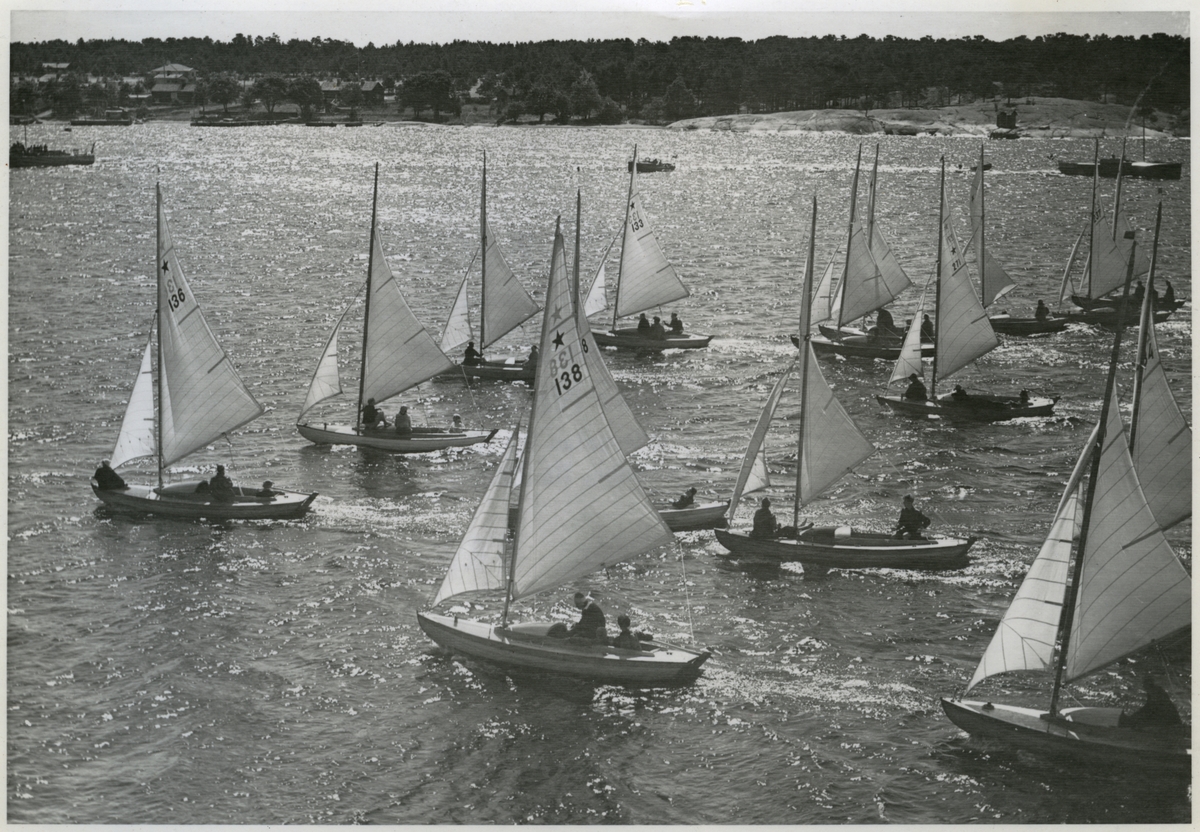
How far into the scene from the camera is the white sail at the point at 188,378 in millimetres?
33750

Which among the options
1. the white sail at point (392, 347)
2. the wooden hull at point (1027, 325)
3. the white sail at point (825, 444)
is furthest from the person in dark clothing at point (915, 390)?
the white sail at point (392, 347)

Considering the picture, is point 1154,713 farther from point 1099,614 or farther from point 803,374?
point 803,374

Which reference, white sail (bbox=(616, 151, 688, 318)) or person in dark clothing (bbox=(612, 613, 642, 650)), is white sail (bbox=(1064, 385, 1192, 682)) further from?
white sail (bbox=(616, 151, 688, 318))

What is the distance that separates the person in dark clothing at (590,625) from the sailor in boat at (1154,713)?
28.5ft

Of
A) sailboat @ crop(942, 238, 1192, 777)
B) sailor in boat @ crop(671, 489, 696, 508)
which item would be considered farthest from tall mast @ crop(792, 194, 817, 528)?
sailboat @ crop(942, 238, 1192, 777)

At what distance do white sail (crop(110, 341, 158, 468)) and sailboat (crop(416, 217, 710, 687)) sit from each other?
9626 millimetres

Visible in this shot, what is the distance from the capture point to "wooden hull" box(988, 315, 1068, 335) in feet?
168

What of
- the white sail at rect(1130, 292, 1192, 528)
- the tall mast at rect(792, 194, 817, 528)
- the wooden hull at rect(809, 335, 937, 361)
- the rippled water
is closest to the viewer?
the rippled water

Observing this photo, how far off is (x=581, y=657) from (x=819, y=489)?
863cm

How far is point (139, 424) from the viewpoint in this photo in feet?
113

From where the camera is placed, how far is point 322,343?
165ft

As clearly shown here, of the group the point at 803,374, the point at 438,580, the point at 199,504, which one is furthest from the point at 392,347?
the point at 803,374

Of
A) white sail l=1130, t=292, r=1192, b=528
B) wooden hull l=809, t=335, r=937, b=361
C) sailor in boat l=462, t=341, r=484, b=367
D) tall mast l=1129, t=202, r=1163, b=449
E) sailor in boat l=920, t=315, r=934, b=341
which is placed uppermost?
tall mast l=1129, t=202, r=1163, b=449

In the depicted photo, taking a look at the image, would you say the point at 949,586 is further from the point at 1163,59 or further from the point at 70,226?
the point at 70,226
